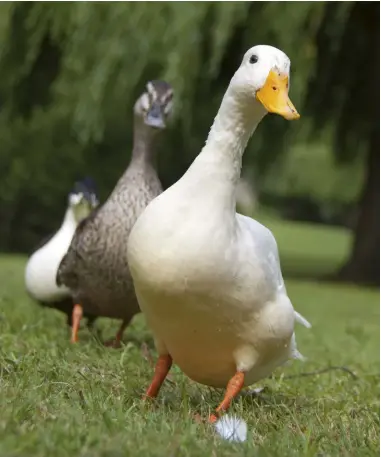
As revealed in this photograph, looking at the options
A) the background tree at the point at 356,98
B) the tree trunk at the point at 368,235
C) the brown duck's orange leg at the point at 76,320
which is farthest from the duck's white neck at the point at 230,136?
the tree trunk at the point at 368,235

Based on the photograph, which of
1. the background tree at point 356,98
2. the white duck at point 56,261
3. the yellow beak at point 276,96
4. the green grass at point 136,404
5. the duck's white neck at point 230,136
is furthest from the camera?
the background tree at point 356,98

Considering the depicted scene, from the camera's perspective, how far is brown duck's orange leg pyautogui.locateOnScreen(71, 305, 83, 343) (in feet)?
14.3

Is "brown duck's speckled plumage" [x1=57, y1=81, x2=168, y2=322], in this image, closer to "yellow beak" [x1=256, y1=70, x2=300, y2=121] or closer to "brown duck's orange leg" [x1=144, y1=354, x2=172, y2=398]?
"brown duck's orange leg" [x1=144, y1=354, x2=172, y2=398]

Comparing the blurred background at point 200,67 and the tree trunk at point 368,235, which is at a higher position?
the blurred background at point 200,67

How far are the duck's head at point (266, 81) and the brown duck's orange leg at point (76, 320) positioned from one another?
185 cm

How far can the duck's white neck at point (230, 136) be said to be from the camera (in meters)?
2.87

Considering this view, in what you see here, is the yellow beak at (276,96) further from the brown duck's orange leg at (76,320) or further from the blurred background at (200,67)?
the blurred background at (200,67)

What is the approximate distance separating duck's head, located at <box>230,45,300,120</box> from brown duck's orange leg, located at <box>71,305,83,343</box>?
1852 mm

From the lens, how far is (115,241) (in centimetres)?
425

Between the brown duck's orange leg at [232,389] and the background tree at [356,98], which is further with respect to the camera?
the background tree at [356,98]

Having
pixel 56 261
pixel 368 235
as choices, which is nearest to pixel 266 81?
pixel 56 261

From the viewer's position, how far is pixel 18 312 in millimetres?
5125

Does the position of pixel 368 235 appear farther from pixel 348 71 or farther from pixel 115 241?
pixel 115 241

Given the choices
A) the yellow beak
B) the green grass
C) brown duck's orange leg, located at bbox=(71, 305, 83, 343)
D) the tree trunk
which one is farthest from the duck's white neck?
the tree trunk
